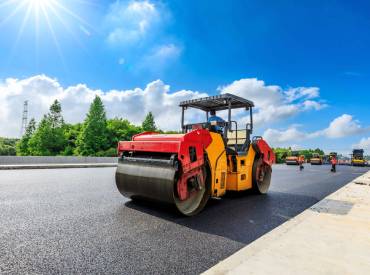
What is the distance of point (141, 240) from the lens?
11.5ft

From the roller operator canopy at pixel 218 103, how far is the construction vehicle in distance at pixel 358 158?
46.4 m

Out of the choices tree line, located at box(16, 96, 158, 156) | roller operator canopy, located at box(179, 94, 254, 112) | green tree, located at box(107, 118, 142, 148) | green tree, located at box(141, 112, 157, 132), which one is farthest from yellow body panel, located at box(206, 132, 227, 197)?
green tree, located at box(141, 112, 157, 132)

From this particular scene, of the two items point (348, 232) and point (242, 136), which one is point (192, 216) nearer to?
point (348, 232)

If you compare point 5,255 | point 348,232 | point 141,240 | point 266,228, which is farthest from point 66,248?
point 348,232

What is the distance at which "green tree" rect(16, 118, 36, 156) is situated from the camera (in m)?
49.7

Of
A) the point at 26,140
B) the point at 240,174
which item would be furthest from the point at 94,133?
the point at 240,174

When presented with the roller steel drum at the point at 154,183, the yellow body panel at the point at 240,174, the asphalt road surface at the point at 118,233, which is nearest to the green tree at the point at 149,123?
the yellow body panel at the point at 240,174

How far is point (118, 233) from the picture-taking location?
3.73 meters

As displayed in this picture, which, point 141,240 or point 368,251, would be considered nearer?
point 368,251

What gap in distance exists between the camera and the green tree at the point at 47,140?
44.6 metres

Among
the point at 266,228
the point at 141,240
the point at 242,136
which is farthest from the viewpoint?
the point at 242,136

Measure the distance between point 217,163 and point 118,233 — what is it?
7.91ft

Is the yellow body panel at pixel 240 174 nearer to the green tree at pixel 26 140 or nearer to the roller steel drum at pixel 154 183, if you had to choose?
the roller steel drum at pixel 154 183

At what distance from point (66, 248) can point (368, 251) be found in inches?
140
